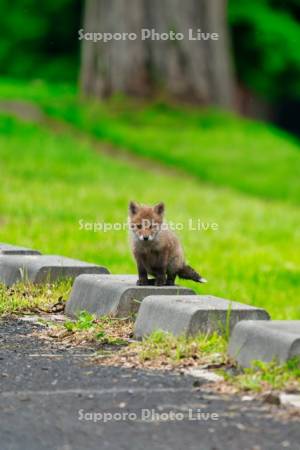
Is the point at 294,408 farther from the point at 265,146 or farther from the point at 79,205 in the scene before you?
the point at 265,146

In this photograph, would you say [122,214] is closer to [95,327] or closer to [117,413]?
[95,327]

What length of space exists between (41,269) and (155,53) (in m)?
18.6

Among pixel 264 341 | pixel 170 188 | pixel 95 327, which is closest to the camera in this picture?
pixel 264 341

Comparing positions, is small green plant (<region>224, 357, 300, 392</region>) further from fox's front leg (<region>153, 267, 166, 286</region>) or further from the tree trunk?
the tree trunk

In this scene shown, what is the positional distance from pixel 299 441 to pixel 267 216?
553 inches

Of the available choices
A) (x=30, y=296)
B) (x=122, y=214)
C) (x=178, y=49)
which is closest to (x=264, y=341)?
(x=30, y=296)

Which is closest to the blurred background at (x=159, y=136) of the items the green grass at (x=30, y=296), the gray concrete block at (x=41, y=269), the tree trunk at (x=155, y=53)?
the tree trunk at (x=155, y=53)

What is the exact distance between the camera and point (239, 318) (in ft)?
26.4

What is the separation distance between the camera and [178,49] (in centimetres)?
2791

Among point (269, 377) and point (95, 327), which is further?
point (95, 327)

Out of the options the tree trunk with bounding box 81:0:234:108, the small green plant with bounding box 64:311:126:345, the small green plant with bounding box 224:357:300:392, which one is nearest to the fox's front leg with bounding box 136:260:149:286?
the small green plant with bounding box 64:311:126:345

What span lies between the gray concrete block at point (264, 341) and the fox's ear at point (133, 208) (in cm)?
204

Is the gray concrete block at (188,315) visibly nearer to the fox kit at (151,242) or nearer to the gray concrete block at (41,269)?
the fox kit at (151,242)

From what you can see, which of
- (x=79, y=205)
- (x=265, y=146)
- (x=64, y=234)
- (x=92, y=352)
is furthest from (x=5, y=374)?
(x=265, y=146)
